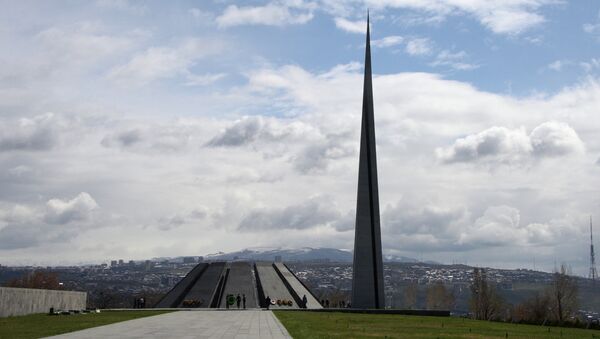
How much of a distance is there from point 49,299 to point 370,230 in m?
22.2

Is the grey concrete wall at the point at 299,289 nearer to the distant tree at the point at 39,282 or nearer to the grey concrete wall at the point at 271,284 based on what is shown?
the grey concrete wall at the point at 271,284

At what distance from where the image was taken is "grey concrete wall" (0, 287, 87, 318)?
2828 centimetres

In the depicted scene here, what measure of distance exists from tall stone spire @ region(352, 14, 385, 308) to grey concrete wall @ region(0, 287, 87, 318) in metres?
18.6

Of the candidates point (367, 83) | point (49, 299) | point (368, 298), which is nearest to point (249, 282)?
point (368, 298)

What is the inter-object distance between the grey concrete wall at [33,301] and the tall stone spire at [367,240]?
18.6m

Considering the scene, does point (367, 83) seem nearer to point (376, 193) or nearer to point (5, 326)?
point (376, 193)

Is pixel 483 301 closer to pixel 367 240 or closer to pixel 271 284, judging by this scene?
pixel 271 284

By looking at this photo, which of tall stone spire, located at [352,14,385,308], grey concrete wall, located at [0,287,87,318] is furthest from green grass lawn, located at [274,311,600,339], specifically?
tall stone spire, located at [352,14,385,308]

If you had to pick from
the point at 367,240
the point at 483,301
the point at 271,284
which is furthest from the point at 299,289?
the point at 483,301

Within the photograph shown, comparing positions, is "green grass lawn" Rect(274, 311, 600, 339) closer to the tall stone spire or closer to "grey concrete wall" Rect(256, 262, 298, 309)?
the tall stone spire

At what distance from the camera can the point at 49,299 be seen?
34281 mm

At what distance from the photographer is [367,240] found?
47.4 metres

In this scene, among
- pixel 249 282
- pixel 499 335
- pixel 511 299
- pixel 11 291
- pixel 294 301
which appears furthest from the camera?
pixel 511 299

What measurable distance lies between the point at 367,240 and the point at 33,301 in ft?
76.2
